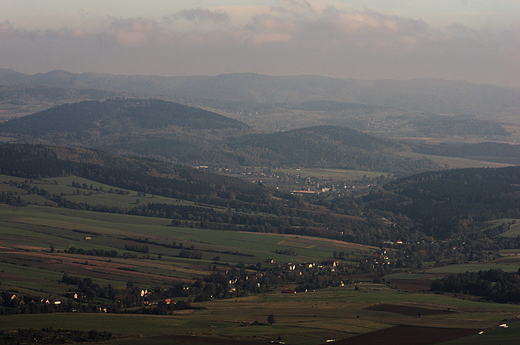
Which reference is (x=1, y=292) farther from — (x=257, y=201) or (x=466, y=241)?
(x=257, y=201)

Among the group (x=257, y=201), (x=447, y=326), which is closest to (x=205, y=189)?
(x=257, y=201)

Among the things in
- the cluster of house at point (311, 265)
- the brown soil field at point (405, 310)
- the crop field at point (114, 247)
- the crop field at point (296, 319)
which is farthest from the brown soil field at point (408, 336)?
the cluster of house at point (311, 265)

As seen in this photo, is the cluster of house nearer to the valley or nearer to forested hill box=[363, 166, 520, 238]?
the valley

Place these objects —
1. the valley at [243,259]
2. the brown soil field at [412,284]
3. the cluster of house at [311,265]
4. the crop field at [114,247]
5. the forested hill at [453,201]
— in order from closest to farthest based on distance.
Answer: the valley at [243,259], the brown soil field at [412,284], the crop field at [114,247], the cluster of house at [311,265], the forested hill at [453,201]

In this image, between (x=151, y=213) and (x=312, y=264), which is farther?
(x=151, y=213)

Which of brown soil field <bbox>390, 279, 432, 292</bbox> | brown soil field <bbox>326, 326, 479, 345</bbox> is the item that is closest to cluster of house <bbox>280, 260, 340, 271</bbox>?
brown soil field <bbox>390, 279, 432, 292</bbox>

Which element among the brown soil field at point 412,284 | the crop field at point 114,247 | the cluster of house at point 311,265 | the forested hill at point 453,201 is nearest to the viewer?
the brown soil field at point 412,284

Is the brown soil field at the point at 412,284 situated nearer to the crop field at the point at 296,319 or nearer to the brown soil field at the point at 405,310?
the crop field at the point at 296,319
